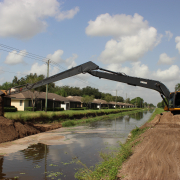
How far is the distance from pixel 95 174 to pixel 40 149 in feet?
19.1

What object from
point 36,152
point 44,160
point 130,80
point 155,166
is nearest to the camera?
point 155,166

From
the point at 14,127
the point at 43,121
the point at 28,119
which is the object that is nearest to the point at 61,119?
the point at 43,121

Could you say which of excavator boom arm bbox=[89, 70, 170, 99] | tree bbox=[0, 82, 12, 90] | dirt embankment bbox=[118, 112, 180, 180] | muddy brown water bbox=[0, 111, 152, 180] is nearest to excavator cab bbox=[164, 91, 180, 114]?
excavator boom arm bbox=[89, 70, 170, 99]

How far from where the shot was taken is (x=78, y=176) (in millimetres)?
6414

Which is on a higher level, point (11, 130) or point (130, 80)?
point (130, 80)

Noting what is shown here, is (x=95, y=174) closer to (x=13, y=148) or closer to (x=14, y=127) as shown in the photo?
(x=13, y=148)

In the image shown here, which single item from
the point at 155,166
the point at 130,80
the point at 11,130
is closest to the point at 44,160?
the point at 155,166

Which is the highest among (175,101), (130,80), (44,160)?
(130,80)

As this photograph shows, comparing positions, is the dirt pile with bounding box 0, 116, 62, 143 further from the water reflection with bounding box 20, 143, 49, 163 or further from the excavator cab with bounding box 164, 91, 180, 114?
the excavator cab with bounding box 164, 91, 180, 114

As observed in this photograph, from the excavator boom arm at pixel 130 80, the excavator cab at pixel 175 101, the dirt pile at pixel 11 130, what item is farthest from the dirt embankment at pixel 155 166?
the dirt pile at pixel 11 130

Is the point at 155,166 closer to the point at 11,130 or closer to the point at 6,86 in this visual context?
the point at 11,130

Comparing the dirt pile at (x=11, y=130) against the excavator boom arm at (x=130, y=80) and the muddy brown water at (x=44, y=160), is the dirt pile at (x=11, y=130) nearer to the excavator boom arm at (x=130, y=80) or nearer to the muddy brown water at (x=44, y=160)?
the muddy brown water at (x=44, y=160)

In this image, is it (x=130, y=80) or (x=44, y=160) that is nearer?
(x=44, y=160)

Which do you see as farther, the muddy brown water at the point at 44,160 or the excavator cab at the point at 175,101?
the excavator cab at the point at 175,101
